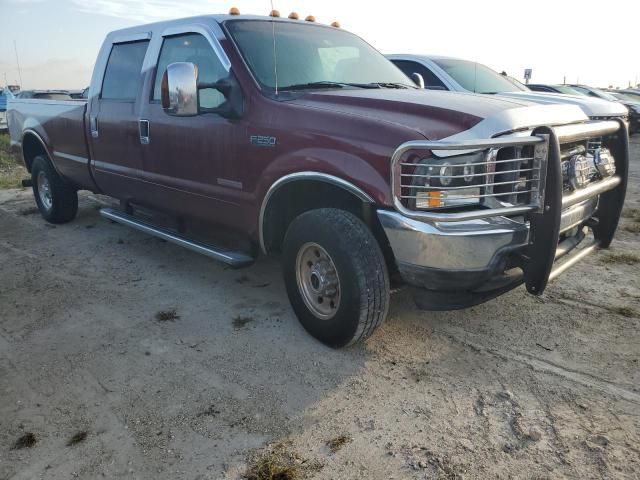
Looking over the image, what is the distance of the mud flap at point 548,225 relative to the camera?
2652mm

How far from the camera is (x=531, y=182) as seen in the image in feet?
9.04

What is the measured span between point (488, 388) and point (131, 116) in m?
3.53

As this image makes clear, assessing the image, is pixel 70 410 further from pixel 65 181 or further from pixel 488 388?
pixel 65 181

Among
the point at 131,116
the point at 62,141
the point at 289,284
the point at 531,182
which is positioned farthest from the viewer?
the point at 62,141

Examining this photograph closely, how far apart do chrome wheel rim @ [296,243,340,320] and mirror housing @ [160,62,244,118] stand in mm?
1057

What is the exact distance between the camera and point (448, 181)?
2.73 meters

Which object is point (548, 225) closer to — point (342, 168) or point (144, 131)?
point (342, 168)

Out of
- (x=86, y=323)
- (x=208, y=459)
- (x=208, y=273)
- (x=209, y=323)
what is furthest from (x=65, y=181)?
(x=208, y=459)

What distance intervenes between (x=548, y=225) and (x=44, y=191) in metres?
5.94

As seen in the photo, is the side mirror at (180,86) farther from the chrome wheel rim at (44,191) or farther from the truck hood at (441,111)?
the chrome wheel rim at (44,191)

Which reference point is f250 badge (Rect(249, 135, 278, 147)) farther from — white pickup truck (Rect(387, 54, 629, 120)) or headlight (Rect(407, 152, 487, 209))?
white pickup truck (Rect(387, 54, 629, 120))

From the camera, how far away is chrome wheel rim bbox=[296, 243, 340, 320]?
128 inches

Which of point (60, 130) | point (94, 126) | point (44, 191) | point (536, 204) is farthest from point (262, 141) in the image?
point (44, 191)

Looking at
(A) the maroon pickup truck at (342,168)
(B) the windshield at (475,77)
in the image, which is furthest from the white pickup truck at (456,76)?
(A) the maroon pickup truck at (342,168)
